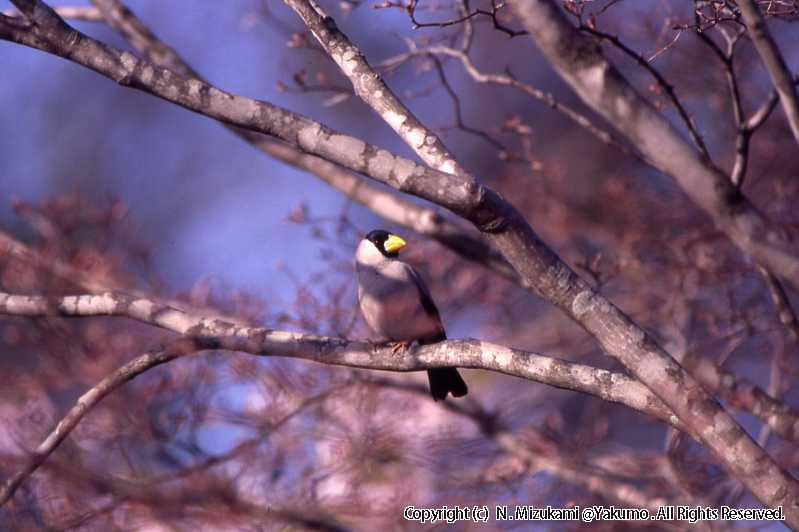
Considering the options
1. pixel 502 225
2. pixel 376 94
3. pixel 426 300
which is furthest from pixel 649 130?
pixel 426 300

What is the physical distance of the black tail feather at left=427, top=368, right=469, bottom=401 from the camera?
4.37m

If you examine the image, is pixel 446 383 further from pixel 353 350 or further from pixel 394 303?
pixel 353 350

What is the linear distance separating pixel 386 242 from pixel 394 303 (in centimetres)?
65

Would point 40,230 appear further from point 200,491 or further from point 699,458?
point 699,458

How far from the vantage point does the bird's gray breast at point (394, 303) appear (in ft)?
14.3

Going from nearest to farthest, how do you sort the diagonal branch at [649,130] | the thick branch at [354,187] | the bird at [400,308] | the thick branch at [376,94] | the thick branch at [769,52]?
the diagonal branch at [649,130], the thick branch at [769,52], the thick branch at [376,94], the bird at [400,308], the thick branch at [354,187]

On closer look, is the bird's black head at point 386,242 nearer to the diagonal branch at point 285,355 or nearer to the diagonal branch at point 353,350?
the diagonal branch at point 353,350

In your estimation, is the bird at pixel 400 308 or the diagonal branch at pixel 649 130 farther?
the bird at pixel 400 308

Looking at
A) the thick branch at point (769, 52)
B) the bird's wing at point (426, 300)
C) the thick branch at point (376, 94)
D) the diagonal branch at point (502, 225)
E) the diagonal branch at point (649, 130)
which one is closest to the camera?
the diagonal branch at point (649, 130)

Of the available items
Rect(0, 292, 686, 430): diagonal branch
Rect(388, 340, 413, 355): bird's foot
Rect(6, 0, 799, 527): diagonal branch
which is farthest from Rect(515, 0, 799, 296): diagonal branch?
Rect(388, 340, 413, 355): bird's foot

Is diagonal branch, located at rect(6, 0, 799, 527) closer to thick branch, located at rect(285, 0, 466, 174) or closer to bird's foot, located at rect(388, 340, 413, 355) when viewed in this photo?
thick branch, located at rect(285, 0, 466, 174)

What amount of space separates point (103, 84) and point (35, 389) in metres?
8.90

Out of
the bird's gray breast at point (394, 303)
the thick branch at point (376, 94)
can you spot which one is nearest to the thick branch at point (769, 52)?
the thick branch at point (376, 94)

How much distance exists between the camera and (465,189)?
2.59m
